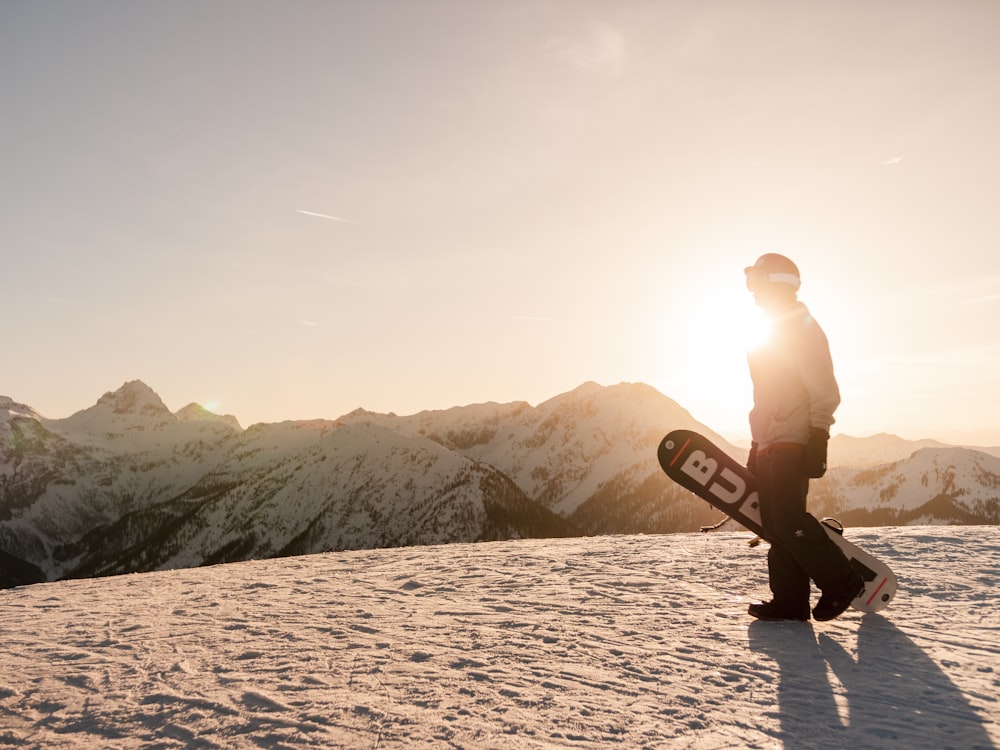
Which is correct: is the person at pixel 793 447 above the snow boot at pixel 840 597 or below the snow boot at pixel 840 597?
above

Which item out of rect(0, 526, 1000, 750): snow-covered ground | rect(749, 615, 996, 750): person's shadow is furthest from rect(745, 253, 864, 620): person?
rect(749, 615, 996, 750): person's shadow

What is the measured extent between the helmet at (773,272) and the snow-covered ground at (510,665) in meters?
2.78

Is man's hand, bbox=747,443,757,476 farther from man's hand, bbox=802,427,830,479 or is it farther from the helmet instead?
the helmet

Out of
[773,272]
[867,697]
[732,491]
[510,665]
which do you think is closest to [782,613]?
[732,491]

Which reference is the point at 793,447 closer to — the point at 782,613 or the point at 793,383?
the point at 793,383

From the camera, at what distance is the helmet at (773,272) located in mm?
5629

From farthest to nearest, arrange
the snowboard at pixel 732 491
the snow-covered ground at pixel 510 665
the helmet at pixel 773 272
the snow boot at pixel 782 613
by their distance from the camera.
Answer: the helmet at pixel 773 272, the snowboard at pixel 732 491, the snow boot at pixel 782 613, the snow-covered ground at pixel 510 665

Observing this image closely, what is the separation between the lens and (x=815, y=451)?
5.18m

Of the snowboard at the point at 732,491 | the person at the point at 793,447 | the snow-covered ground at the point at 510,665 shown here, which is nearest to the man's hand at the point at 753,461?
the person at the point at 793,447

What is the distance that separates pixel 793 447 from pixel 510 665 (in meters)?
2.77

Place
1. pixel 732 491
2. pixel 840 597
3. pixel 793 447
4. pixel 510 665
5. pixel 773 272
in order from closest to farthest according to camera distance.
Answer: pixel 510 665
pixel 840 597
pixel 793 447
pixel 773 272
pixel 732 491

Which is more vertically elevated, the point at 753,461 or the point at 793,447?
the point at 793,447

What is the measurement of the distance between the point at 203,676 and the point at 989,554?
27.2ft

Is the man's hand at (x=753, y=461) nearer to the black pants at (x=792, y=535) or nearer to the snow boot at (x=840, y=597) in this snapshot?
the black pants at (x=792, y=535)
